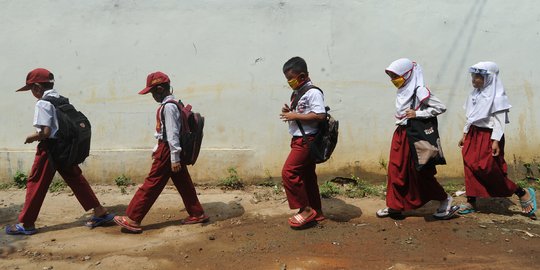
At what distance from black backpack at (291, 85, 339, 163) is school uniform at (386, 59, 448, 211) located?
0.66 metres

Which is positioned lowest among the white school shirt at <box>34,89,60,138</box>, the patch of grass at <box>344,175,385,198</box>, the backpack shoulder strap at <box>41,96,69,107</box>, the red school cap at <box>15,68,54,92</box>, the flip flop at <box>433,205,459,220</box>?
the flip flop at <box>433,205,459,220</box>

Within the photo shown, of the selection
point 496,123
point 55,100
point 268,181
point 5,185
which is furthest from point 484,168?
point 5,185

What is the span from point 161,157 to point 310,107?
1455 mm

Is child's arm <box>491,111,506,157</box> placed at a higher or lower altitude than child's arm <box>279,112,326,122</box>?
lower

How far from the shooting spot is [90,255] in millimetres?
4230

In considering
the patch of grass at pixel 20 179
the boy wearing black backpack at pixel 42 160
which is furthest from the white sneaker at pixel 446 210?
the patch of grass at pixel 20 179

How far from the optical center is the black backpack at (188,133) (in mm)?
4512

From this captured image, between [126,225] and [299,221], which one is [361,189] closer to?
[299,221]

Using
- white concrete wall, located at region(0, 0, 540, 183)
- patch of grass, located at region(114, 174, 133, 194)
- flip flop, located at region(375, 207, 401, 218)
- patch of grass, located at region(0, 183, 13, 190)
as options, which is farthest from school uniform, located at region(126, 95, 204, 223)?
patch of grass, located at region(0, 183, 13, 190)

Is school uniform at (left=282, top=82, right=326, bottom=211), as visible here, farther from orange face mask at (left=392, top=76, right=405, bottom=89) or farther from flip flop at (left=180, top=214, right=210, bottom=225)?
flip flop at (left=180, top=214, right=210, bottom=225)

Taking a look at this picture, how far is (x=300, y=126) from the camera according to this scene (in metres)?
4.49

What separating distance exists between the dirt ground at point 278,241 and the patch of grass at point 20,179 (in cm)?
71

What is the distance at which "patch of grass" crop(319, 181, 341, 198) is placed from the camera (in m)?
5.70

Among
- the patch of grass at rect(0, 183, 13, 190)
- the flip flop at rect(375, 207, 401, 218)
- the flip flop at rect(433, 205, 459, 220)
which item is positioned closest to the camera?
the flip flop at rect(433, 205, 459, 220)
